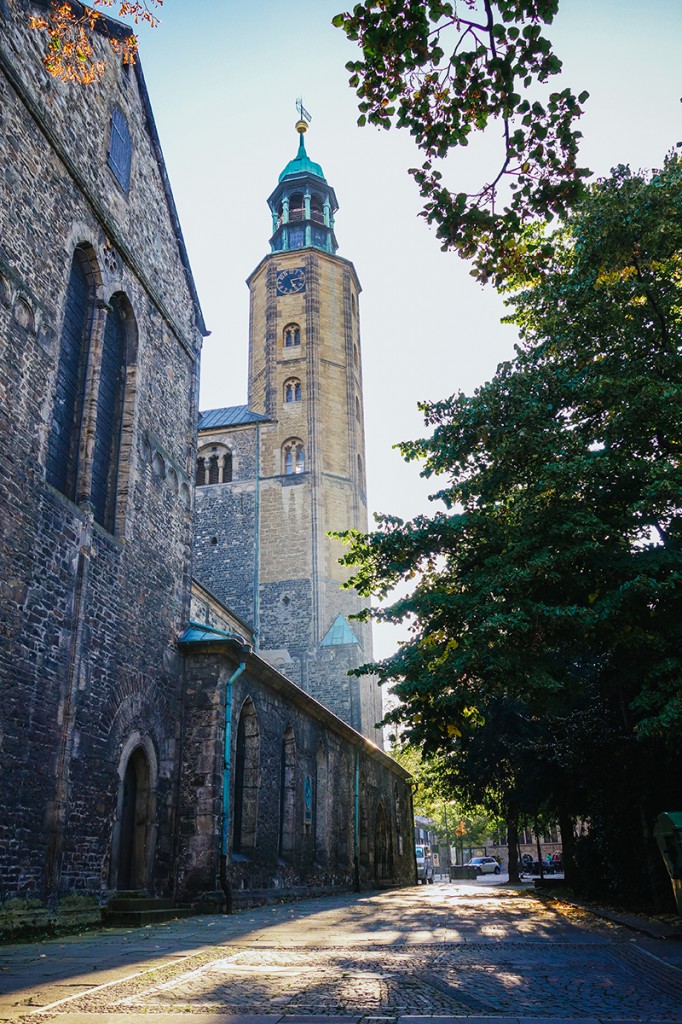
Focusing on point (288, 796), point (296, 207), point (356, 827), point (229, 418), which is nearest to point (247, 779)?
point (288, 796)

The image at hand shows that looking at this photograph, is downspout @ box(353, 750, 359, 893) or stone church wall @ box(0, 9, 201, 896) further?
downspout @ box(353, 750, 359, 893)

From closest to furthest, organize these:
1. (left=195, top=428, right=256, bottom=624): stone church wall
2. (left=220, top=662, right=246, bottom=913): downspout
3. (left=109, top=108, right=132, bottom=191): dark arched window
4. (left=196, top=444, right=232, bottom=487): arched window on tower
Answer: (left=220, top=662, right=246, bottom=913): downspout < (left=109, top=108, right=132, bottom=191): dark arched window < (left=195, top=428, right=256, bottom=624): stone church wall < (left=196, top=444, right=232, bottom=487): arched window on tower

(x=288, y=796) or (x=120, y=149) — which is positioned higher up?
(x=120, y=149)

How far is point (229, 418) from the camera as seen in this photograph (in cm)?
3703

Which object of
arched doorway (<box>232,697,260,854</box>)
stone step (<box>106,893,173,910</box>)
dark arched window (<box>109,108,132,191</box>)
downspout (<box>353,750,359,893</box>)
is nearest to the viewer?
stone step (<box>106,893,173,910</box>)

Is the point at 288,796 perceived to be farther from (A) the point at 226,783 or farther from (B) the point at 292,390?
(B) the point at 292,390

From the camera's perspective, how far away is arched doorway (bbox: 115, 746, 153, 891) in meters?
12.0

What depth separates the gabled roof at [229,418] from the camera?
36.0 m

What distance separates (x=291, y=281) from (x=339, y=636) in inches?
707

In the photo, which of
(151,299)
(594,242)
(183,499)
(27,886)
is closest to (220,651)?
(183,499)

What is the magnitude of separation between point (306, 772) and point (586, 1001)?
14941mm

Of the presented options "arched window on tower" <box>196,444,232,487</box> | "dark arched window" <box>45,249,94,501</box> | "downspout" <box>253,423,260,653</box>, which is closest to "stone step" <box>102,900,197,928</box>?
"dark arched window" <box>45,249,94,501</box>

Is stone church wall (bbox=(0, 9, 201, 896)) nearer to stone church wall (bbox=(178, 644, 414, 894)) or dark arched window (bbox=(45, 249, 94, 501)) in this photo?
dark arched window (bbox=(45, 249, 94, 501))

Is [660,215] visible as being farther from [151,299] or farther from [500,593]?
[151,299]
